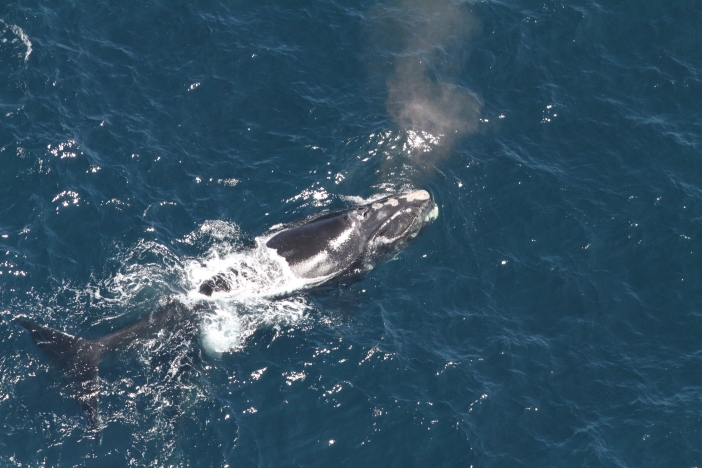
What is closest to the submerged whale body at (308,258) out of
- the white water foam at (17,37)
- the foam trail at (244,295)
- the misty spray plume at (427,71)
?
the foam trail at (244,295)

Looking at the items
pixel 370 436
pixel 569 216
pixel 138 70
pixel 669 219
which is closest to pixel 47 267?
pixel 138 70

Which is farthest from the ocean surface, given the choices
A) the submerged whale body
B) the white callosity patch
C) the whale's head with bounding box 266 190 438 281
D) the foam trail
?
the white callosity patch

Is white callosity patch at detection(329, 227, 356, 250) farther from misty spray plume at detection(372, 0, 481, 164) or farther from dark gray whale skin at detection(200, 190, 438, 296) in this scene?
misty spray plume at detection(372, 0, 481, 164)

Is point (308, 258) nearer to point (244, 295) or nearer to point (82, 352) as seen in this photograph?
point (244, 295)

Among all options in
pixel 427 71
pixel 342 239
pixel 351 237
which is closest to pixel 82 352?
pixel 342 239

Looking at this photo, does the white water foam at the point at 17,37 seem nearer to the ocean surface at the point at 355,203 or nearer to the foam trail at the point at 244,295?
the ocean surface at the point at 355,203
